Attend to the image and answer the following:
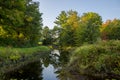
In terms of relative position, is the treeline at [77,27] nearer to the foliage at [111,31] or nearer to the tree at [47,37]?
the foliage at [111,31]

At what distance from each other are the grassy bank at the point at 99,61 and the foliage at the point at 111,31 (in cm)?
5420

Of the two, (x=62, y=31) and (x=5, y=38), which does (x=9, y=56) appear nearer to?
(x=5, y=38)

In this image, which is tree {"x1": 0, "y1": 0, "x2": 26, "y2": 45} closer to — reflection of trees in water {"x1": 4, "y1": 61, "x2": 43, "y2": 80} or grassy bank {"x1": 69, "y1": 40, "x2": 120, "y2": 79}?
reflection of trees in water {"x1": 4, "y1": 61, "x2": 43, "y2": 80}

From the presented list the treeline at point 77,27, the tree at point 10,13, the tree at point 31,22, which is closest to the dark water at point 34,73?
the tree at point 10,13

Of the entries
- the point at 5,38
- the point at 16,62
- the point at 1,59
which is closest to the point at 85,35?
the point at 5,38

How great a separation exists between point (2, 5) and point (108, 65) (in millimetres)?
20051

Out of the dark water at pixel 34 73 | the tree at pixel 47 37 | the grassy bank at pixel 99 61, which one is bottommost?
the dark water at pixel 34 73

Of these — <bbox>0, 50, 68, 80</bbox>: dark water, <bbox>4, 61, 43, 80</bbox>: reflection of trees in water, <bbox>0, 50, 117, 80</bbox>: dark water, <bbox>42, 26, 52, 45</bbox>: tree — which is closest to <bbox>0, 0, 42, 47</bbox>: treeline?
<bbox>0, 50, 68, 80</bbox>: dark water

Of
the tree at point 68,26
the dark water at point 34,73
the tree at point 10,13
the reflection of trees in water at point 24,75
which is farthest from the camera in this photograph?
the tree at point 68,26

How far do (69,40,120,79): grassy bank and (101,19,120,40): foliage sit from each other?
54.2 metres

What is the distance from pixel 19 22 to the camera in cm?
3388

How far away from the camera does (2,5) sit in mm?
32250

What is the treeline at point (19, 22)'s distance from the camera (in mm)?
32562

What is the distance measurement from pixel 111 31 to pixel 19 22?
45319 millimetres
